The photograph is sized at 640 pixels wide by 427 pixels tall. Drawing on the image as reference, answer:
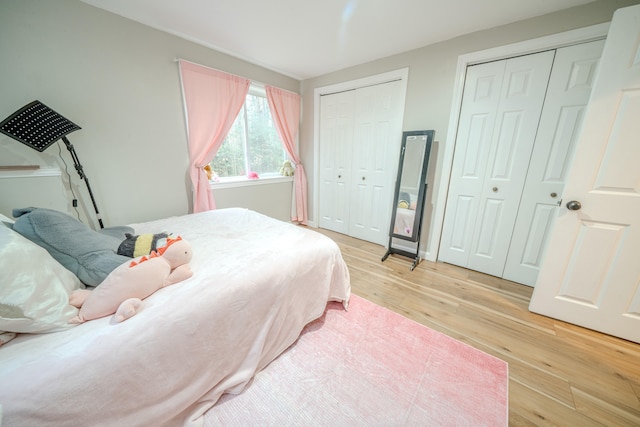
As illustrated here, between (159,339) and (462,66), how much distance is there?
3.13 metres

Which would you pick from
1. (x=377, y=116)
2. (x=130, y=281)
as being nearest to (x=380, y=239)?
(x=377, y=116)

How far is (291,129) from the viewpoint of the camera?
3422 millimetres

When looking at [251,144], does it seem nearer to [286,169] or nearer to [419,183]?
[286,169]

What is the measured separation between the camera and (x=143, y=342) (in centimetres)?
83

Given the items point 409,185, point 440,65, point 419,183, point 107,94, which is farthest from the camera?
point 409,185

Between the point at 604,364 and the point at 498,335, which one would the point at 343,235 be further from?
the point at 604,364

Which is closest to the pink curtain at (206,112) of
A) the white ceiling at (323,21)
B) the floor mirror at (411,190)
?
the white ceiling at (323,21)

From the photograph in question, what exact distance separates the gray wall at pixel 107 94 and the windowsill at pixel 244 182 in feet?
1.09

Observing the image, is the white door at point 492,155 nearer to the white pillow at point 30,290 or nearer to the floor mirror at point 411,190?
the floor mirror at point 411,190

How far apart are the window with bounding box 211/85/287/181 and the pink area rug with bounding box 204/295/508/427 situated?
7.80 feet

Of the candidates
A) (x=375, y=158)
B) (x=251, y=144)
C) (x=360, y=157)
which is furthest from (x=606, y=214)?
(x=251, y=144)

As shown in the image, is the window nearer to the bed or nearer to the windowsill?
the windowsill

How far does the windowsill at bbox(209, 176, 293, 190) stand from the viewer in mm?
2743

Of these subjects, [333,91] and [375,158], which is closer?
[375,158]
